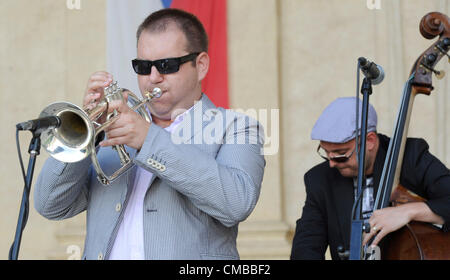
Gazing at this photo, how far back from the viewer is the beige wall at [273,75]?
204 inches

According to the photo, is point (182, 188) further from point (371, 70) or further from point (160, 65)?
point (371, 70)

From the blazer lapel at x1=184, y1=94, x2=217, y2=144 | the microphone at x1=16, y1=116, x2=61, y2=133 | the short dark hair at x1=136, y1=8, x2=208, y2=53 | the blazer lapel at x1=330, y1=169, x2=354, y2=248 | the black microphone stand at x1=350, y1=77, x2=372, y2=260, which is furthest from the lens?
the blazer lapel at x1=330, y1=169, x2=354, y2=248

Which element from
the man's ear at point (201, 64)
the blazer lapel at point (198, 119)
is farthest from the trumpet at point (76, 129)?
the man's ear at point (201, 64)

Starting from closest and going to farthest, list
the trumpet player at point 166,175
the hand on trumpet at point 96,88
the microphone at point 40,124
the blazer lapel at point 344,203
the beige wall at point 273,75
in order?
1. the microphone at point 40,124
2. the trumpet player at point 166,175
3. the hand on trumpet at point 96,88
4. the blazer lapel at point 344,203
5. the beige wall at point 273,75

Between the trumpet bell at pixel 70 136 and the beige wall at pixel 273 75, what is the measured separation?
271 centimetres

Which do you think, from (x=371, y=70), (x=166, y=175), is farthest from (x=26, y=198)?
(x=371, y=70)

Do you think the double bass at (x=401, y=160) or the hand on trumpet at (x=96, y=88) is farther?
the double bass at (x=401, y=160)

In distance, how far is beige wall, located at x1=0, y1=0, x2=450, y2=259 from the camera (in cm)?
518

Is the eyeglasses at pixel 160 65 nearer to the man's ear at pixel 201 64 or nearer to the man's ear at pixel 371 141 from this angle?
the man's ear at pixel 201 64

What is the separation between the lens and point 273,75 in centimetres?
536

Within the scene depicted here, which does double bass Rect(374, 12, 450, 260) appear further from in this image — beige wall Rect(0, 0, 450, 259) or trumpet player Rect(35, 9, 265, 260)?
beige wall Rect(0, 0, 450, 259)

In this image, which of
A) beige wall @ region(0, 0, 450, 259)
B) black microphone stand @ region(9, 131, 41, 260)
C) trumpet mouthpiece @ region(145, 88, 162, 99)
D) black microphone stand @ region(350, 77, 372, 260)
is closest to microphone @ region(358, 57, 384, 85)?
black microphone stand @ region(350, 77, 372, 260)

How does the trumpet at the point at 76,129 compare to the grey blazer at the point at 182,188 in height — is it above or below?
above

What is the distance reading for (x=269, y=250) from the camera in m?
5.13
